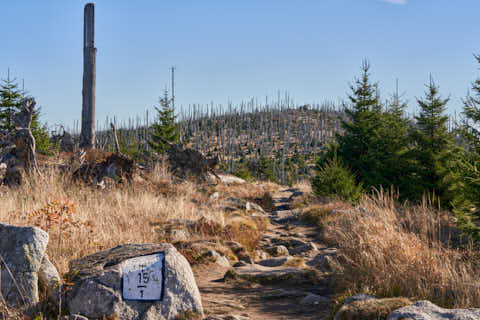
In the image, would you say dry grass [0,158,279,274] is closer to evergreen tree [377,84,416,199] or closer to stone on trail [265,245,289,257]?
stone on trail [265,245,289,257]

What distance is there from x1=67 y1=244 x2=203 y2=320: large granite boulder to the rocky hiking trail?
36cm

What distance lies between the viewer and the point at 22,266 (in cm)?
366

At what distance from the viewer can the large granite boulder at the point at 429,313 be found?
3.06 m

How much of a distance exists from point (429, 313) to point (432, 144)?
12642 mm

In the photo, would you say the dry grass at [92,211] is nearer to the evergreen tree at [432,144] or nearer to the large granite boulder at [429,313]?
the large granite boulder at [429,313]

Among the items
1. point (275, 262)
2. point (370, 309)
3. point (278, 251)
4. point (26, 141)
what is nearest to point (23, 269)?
point (370, 309)

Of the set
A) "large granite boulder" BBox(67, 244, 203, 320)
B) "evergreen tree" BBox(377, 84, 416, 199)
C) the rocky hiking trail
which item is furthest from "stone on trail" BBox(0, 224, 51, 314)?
"evergreen tree" BBox(377, 84, 416, 199)

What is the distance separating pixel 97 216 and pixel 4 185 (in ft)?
10.9

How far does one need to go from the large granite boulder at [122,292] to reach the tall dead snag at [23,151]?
18.2 feet

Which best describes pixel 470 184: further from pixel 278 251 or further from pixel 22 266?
pixel 22 266

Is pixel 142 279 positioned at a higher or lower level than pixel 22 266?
lower

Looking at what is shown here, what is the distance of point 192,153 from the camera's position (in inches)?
639

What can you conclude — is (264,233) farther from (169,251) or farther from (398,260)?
(169,251)

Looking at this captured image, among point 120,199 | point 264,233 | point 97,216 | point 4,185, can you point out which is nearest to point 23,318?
point 97,216
